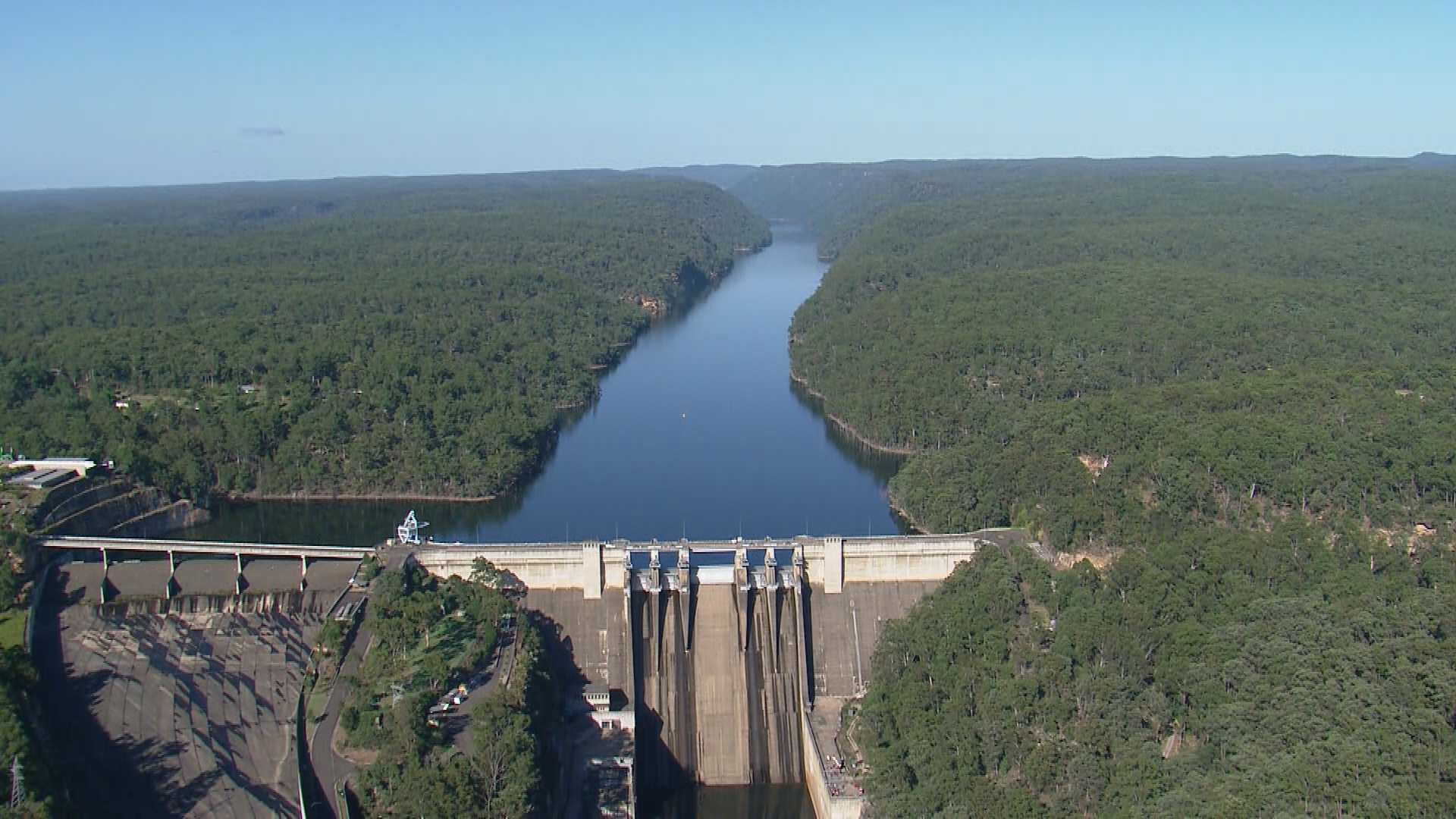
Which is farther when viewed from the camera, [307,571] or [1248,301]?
[1248,301]

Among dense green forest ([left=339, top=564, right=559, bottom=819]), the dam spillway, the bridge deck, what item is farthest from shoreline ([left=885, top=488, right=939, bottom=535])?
the bridge deck

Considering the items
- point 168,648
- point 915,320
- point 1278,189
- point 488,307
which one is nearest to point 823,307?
point 915,320

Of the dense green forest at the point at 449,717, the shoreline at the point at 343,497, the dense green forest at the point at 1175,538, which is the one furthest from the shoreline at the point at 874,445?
the dense green forest at the point at 449,717

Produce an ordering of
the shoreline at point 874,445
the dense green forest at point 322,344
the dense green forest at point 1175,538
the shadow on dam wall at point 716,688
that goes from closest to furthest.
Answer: the dense green forest at point 1175,538
the shadow on dam wall at point 716,688
the shoreline at point 874,445
the dense green forest at point 322,344

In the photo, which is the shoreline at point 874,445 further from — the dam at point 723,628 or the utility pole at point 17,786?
the utility pole at point 17,786

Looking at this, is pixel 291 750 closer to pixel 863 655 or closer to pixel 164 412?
pixel 863 655

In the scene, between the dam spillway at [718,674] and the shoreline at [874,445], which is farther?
the shoreline at [874,445]

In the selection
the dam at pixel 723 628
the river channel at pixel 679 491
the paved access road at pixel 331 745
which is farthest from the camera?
the river channel at pixel 679 491
